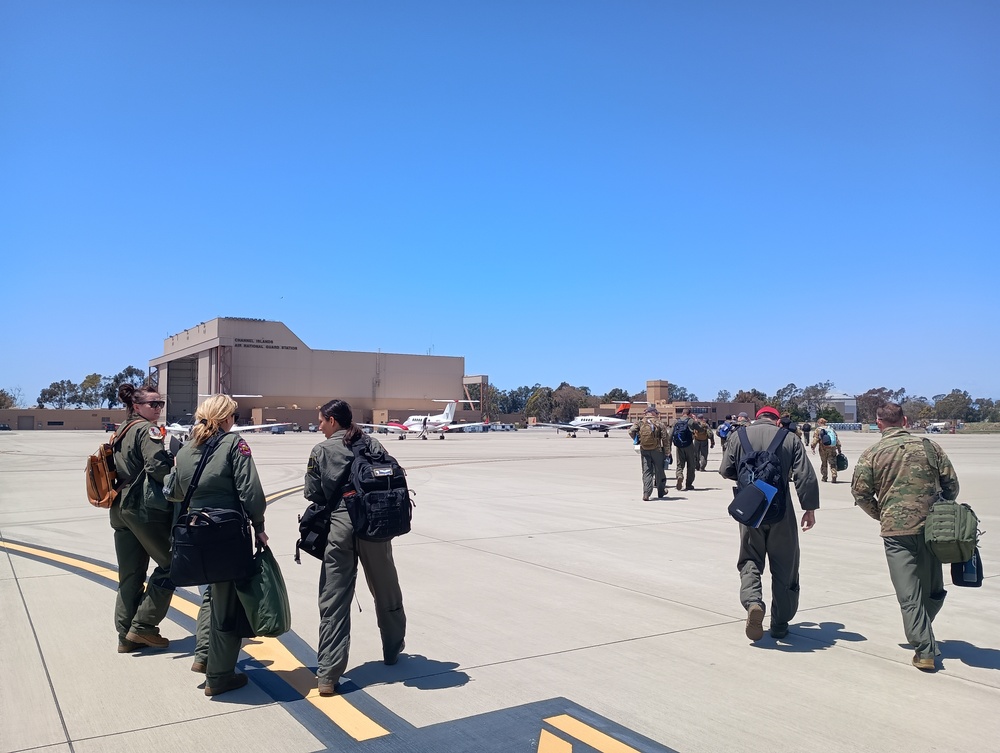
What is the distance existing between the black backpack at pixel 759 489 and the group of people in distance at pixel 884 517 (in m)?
0.04

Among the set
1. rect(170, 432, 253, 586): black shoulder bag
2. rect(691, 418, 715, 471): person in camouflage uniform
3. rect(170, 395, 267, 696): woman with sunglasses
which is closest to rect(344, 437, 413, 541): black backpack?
rect(170, 395, 267, 696): woman with sunglasses

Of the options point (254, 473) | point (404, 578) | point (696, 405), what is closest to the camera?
point (254, 473)

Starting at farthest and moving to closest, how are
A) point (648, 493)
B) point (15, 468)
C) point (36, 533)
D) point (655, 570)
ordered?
point (15, 468) < point (648, 493) < point (36, 533) < point (655, 570)

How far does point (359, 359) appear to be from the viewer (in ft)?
343

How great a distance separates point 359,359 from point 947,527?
102 m

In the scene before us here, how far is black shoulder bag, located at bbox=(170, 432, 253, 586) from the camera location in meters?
4.58

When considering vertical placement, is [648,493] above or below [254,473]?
below

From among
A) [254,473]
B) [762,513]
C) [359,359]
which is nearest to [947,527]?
[762,513]

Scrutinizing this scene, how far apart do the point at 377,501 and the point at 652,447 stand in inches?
438

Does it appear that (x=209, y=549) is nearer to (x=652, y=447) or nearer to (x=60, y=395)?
(x=652, y=447)

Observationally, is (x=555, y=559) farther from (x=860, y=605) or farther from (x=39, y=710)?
(x=39, y=710)

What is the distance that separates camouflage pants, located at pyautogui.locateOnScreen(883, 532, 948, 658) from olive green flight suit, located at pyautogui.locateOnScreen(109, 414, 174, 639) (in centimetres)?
506

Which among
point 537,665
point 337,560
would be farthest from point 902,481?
point 337,560

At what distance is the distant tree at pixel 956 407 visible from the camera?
6265 inches
